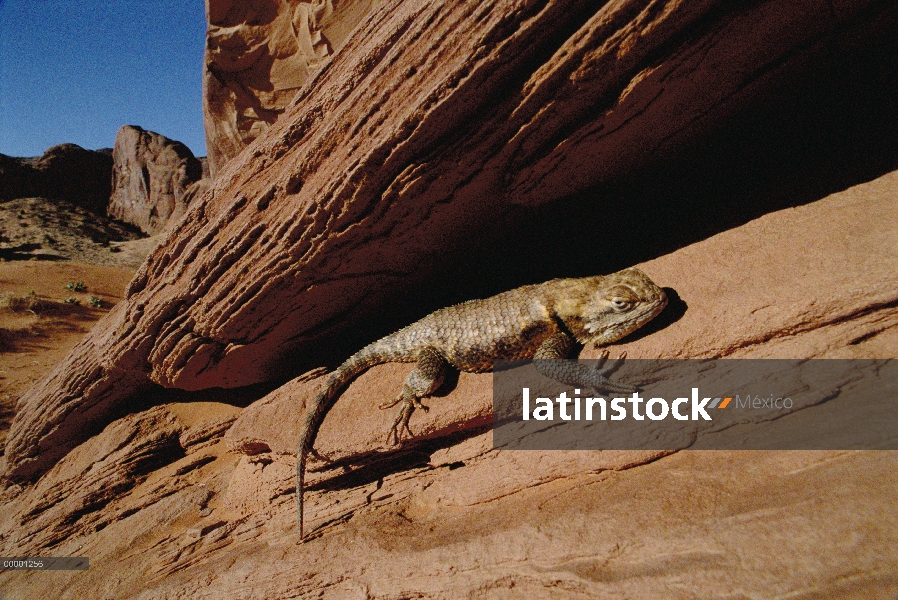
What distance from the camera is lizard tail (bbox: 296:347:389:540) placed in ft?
13.1

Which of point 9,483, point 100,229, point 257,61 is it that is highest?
point 100,229

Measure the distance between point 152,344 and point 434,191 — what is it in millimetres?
4018

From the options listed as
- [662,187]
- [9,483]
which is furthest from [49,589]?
[662,187]

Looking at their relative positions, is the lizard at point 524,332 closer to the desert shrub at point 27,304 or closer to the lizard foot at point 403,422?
the lizard foot at point 403,422

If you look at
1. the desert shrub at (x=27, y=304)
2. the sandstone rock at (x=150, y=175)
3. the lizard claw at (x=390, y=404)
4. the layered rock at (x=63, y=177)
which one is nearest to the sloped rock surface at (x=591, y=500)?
the lizard claw at (x=390, y=404)

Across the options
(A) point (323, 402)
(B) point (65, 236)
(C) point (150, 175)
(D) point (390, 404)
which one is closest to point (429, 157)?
(D) point (390, 404)

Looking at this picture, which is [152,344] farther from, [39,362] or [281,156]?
[39,362]

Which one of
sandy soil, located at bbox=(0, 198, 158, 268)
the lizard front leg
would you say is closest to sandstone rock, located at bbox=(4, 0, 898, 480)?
the lizard front leg

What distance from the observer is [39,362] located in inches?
384

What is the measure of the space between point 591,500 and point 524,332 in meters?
1.43

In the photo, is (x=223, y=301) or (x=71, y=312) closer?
(x=223, y=301)

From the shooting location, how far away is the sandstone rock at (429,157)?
9.26 ft

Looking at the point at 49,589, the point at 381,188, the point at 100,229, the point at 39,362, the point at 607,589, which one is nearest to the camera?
the point at 607,589

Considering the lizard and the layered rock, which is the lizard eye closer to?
the lizard
